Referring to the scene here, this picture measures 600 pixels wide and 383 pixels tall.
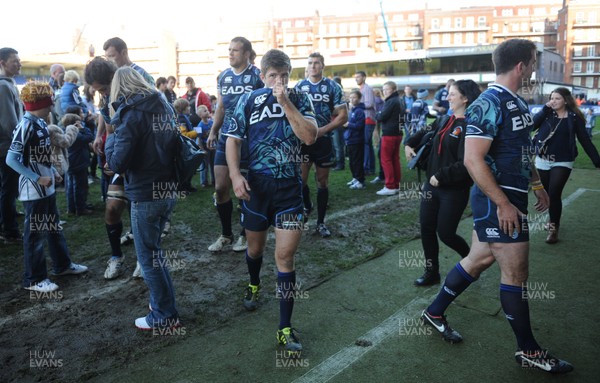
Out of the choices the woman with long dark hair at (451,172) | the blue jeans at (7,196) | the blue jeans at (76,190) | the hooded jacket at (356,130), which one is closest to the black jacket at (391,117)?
the hooded jacket at (356,130)

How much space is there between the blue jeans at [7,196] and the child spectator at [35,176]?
1.80 meters

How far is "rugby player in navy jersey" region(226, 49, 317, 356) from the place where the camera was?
3244 mm

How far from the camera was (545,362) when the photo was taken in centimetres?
297

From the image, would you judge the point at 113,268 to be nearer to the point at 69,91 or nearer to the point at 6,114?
the point at 6,114

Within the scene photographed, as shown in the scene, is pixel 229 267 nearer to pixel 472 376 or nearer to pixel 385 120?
pixel 472 376

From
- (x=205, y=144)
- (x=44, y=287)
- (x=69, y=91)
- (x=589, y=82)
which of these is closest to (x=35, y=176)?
(x=44, y=287)

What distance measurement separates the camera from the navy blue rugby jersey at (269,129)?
3.34 metres

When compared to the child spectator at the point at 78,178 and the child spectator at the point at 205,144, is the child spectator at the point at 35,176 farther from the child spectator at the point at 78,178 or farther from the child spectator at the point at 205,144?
the child spectator at the point at 205,144

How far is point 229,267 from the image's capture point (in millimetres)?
4988

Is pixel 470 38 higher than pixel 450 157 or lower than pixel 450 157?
higher

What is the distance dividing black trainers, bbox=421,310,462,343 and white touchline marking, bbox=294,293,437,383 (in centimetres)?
26

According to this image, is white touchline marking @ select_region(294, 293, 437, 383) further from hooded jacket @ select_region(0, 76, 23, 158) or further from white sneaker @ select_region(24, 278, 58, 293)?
hooded jacket @ select_region(0, 76, 23, 158)

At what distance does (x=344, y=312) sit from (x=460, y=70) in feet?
182

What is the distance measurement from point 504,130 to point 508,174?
0.30m
